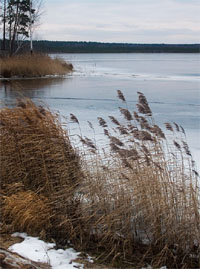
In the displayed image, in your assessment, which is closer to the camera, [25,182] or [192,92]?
[25,182]

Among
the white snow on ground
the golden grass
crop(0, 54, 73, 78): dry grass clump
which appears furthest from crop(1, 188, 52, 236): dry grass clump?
crop(0, 54, 73, 78): dry grass clump

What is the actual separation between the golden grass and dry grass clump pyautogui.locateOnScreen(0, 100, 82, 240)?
0.04ft

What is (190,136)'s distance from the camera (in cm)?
902

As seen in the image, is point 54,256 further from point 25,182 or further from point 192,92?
point 192,92

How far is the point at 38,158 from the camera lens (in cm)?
529

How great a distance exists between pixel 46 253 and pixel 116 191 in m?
0.96

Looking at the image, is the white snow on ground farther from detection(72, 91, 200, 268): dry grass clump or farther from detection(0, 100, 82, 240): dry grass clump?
detection(0, 100, 82, 240): dry grass clump

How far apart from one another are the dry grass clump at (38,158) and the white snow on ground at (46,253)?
0.49m

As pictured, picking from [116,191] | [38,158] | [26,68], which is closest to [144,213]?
[116,191]

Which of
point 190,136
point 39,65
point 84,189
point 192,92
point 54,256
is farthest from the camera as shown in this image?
point 39,65

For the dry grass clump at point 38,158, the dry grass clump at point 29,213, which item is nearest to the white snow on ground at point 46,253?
the dry grass clump at point 29,213

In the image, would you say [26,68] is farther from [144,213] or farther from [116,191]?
[144,213]

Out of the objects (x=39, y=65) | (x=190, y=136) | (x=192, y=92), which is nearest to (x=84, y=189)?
(x=190, y=136)

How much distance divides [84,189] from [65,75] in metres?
24.2
